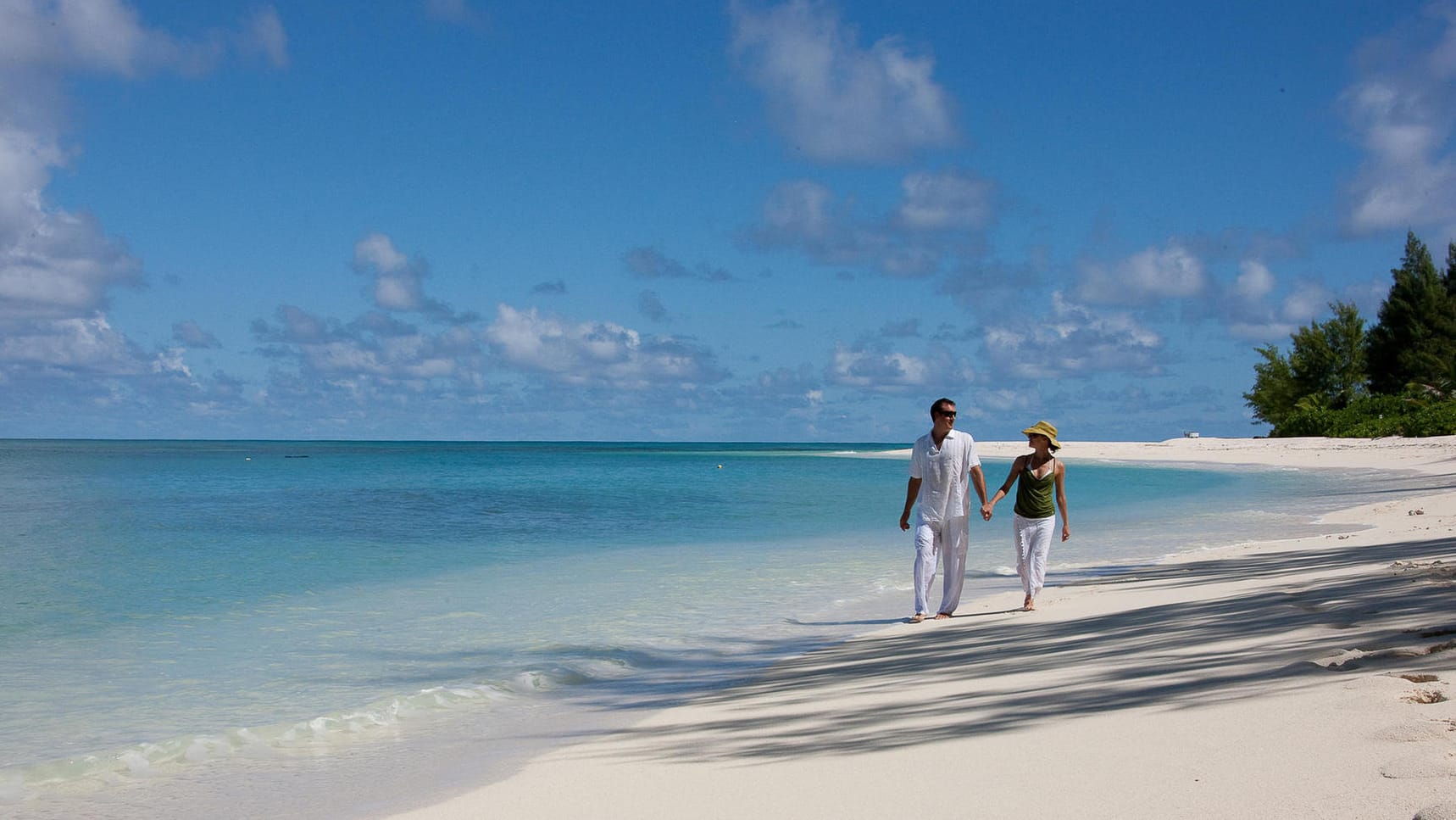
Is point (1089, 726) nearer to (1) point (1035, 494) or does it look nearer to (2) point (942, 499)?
(2) point (942, 499)

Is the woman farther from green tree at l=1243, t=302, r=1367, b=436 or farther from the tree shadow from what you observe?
green tree at l=1243, t=302, r=1367, b=436

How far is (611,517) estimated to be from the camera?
23953 mm

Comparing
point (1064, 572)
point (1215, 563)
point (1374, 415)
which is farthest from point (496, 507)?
point (1374, 415)

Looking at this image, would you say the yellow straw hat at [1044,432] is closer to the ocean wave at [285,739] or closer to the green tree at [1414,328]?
the ocean wave at [285,739]

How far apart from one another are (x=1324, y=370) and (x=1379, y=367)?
2.80 m

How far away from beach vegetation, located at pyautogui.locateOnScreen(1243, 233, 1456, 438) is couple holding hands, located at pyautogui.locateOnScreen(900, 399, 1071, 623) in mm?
46830

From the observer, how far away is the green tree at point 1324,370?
58.0 m

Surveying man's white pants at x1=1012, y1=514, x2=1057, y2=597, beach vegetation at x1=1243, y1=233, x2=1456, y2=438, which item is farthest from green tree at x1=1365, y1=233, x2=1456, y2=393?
man's white pants at x1=1012, y1=514, x2=1057, y2=597

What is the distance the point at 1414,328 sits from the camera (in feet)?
176

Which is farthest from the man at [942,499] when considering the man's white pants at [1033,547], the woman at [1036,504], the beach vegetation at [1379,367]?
the beach vegetation at [1379,367]

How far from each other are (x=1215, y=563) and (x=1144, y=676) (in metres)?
6.66

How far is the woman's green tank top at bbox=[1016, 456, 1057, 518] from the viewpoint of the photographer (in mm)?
8758

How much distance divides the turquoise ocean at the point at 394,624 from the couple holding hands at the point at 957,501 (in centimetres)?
100

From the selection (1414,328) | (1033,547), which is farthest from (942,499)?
(1414,328)
